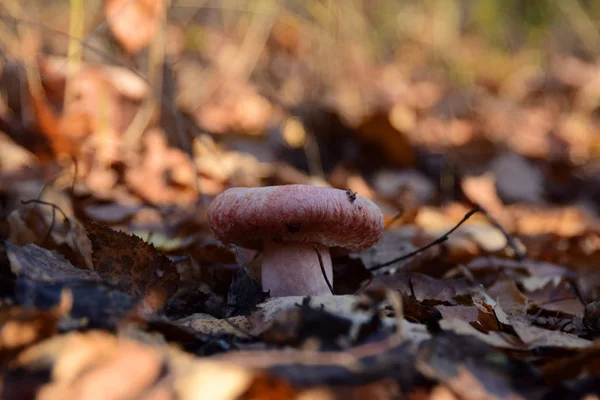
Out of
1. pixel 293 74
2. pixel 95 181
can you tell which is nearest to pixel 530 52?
pixel 293 74

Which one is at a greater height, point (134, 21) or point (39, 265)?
point (134, 21)

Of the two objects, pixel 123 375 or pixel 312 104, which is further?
pixel 312 104

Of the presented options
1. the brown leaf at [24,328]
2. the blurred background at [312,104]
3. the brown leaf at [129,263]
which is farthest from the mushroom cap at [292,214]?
the blurred background at [312,104]

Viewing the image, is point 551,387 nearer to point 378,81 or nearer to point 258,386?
point 258,386

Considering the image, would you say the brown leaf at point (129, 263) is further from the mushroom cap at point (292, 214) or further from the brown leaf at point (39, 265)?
the mushroom cap at point (292, 214)

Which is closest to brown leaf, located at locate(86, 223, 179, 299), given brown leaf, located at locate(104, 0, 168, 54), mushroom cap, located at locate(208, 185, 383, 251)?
mushroom cap, located at locate(208, 185, 383, 251)

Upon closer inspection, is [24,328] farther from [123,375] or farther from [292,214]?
[292,214]

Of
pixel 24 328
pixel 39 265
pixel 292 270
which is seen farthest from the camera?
pixel 292 270

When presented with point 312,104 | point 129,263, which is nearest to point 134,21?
point 312,104

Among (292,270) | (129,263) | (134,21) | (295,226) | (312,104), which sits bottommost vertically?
(312,104)

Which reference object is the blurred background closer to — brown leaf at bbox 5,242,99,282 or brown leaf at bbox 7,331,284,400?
brown leaf at bbox 5,242,99,282
